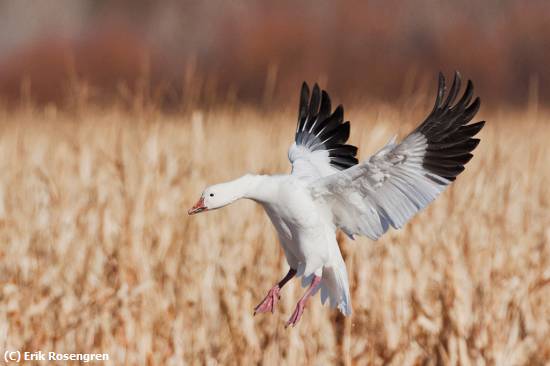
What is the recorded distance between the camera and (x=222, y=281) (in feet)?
12.6

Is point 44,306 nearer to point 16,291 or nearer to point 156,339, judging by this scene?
point 16,291

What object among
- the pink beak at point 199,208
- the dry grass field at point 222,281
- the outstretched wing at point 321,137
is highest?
the outstretched wing at point 321,137

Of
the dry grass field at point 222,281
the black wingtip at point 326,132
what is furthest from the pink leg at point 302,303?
the dry grass field at point 222,281

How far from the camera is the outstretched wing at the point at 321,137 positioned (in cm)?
275

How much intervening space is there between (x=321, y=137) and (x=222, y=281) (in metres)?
1.12

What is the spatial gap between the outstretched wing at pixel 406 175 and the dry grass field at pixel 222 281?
0.93 meters

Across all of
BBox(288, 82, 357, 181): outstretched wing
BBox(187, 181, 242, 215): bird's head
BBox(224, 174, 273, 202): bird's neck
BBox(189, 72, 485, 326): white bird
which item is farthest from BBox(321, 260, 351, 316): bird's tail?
BBox(288, 82, 357, 181): outstretched wing

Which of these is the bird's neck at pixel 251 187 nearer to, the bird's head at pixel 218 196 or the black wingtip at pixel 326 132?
the bird's head at pixel 218 196

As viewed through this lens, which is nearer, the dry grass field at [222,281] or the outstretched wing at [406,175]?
the outstretched wing at [406,175]

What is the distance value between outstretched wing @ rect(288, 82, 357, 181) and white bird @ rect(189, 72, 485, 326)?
0.45 metres

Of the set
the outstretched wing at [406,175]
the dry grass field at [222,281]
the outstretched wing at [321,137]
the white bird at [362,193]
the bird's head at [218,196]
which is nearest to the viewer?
the bird's head at [218,196]

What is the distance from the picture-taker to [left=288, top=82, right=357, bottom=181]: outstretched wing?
2746mm

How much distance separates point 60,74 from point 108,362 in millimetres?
11914

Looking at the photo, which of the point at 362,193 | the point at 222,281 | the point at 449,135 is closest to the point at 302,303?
the point at 362,193
